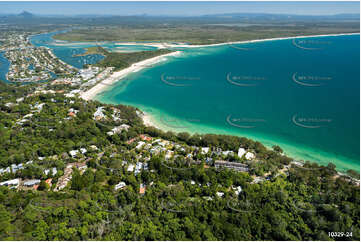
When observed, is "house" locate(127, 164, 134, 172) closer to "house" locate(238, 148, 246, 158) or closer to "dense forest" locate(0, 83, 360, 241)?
"dense forest" locate(0, 83, 360, 241)

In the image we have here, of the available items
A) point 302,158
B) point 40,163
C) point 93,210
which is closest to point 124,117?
point 40,163

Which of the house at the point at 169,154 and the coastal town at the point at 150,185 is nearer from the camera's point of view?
the coastal town at the point at 150,185

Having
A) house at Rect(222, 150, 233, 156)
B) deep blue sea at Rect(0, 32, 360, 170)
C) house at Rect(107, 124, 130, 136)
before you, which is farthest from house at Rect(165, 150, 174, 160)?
house at Rect(107, 124, 130, 136)

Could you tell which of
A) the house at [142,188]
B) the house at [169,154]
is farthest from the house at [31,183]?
the house at [169,154]

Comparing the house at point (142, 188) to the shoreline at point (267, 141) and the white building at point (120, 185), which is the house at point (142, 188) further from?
the shoreline at point (267, 141)

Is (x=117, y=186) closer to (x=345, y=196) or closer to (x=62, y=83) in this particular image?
(x=345, y=196)

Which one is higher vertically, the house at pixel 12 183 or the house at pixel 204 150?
the house at pixel 204 150
